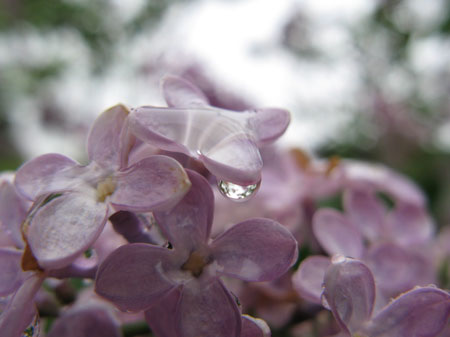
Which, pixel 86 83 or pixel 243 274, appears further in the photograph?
pixel 86 83

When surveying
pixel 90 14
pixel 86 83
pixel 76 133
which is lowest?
pixel 76 133

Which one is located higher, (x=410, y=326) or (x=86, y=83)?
(x=410, y=326)

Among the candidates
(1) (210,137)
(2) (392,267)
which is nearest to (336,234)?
(2) (392,267)

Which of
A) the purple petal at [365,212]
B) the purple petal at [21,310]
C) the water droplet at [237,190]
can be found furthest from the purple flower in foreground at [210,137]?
the purple petal at [365,212]

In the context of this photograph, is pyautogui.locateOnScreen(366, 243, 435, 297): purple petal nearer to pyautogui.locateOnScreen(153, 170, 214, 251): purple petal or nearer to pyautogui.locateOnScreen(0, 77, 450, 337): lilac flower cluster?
pyautogui.locateOnScreen(0, 77, 450, 337): lilac flower cluster

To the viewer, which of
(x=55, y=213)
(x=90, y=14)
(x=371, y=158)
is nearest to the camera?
(x=55, y=213)

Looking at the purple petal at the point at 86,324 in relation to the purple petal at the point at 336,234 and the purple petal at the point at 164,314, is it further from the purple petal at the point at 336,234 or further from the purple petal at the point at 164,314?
the purple petal at the point at 336,234

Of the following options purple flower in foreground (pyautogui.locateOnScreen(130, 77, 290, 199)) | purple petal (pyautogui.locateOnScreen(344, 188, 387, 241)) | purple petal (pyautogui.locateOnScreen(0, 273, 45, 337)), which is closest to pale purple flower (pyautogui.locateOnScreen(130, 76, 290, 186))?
purple flower in foreground (pyautogui.locateOnScreen(130, 77, 290, 199))

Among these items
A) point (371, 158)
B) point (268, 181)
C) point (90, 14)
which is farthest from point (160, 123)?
point (371, 158)

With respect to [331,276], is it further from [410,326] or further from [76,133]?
[76,133]
